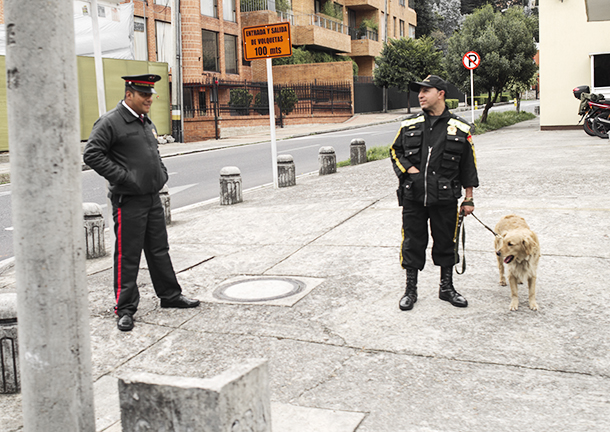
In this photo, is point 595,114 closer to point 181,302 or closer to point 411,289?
point 411,289

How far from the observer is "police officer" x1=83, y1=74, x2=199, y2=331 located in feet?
16.3

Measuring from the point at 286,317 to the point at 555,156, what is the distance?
1062 cm

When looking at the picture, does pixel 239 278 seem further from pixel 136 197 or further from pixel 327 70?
pixel 327 70

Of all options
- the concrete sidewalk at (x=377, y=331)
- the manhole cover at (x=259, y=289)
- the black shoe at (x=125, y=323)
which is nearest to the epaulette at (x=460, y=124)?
the concrete sidewalk at (x=377, y=331)

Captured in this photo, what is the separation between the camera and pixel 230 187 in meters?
10.7

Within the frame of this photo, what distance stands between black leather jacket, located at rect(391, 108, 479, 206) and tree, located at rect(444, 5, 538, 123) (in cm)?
2295

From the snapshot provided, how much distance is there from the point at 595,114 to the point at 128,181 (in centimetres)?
1634

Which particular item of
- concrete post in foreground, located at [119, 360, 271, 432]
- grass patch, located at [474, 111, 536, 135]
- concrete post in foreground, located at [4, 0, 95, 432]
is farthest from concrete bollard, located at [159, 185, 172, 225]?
grass patch, located at [474, 111, 536, 135]

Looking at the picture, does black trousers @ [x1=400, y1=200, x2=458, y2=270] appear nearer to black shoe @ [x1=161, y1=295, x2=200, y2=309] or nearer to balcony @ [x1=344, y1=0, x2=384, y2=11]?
black shoe @ [x1=161, y1=295, x2=200, y2=309]

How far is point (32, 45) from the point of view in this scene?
241 cm

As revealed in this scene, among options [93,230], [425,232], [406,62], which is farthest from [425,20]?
[425,232]

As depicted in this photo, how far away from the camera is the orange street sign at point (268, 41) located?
11609mm

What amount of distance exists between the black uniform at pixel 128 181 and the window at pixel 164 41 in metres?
28.9

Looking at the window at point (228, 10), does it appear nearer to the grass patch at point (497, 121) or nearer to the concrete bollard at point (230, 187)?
the grass patch at point (497, 121)
